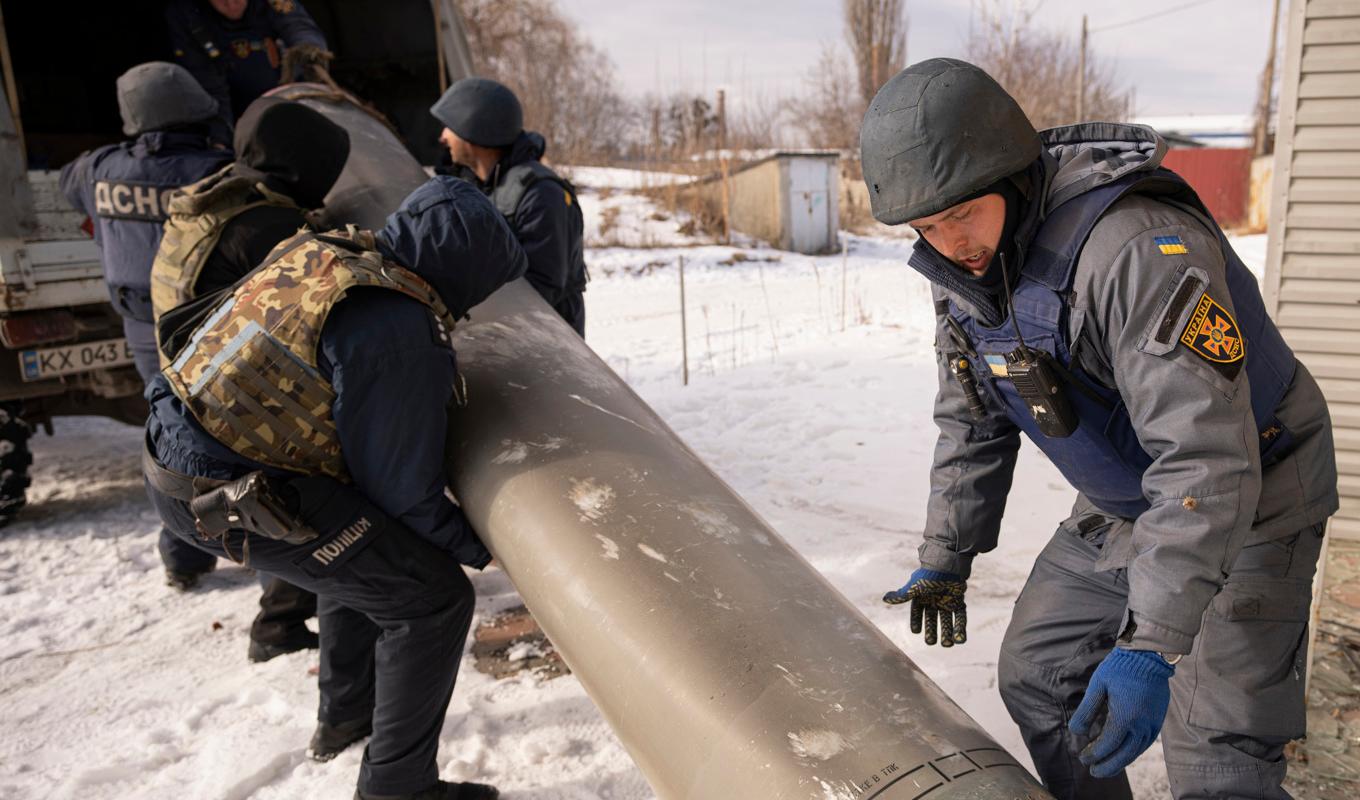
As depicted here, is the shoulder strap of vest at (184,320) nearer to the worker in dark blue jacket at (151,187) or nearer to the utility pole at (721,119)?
the worker in dark blue jacket at (151,187)

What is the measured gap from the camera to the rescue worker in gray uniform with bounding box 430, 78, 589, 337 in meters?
3.37

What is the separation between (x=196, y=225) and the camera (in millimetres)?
2789

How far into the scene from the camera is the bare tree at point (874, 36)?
25344 millimetres

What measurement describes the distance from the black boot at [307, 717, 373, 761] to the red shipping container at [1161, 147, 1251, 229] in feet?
75.1

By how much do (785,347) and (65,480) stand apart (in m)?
4.85

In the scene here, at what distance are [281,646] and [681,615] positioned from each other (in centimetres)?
197

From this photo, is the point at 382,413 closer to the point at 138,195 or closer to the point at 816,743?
the point at 816,743

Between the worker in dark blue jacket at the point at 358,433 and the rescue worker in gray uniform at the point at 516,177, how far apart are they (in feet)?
3.10

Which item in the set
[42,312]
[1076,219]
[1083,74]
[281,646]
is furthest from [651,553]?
[1083,74]

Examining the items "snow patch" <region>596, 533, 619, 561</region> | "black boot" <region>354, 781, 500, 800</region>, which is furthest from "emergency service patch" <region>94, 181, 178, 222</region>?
"snow patch" <region>596, 533, 619, 561</region>

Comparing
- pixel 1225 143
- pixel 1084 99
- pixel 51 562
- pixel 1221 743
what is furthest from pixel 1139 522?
pixel 1225 143

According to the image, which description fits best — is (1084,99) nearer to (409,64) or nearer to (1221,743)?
(409,64)

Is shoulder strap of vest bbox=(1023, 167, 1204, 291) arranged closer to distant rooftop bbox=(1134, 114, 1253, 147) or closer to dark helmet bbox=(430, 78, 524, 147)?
dark helmet bbox=(430, 78, 524, 147)

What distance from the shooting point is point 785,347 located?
759 centimetres
